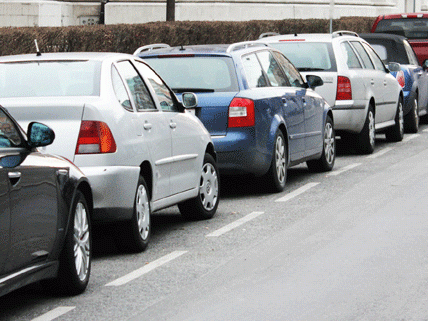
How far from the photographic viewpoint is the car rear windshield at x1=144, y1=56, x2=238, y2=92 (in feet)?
35.9

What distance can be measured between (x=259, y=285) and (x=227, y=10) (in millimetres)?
37341

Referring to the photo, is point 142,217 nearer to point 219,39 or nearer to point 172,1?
point 219,39

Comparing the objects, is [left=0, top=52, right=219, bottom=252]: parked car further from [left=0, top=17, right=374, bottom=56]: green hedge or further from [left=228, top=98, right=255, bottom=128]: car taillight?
[left=0, top=17, right=374, bottom=56]: green hedge

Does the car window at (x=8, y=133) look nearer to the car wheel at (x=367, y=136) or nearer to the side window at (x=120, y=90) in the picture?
the side window at (x=120, y=90)

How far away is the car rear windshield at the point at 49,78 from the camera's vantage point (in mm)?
7836

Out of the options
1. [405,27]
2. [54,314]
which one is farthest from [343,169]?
[405,27]

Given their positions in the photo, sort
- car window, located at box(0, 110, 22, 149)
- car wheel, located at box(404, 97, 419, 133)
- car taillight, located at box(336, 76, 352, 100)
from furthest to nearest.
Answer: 1. car wheel, located at box(404, 97, 419, 133)
2. car taillight, located at box(336, 76, 352, 100)
3. car window, located at box(0, 110, 22, 149)

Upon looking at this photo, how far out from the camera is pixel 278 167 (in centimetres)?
1147

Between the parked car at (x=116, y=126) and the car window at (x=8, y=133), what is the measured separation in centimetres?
122

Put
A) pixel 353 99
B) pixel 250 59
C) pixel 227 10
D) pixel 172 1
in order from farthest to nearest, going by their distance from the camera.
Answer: pixel 227 10
pixel 172 1
pixel 353 99
pixel 250 59

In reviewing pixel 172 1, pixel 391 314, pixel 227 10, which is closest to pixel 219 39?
pixel 172 1

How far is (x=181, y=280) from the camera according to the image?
23.1 feet

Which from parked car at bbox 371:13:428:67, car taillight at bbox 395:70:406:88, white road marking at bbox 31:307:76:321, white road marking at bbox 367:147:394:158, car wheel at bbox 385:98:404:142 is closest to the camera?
white road marking at bbox 31:307:76:321

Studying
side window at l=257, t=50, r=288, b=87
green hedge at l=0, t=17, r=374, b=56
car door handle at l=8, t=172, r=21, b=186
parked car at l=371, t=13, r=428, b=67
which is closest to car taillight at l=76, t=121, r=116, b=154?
car door handle at l=8, t=172, r=21, b=186
